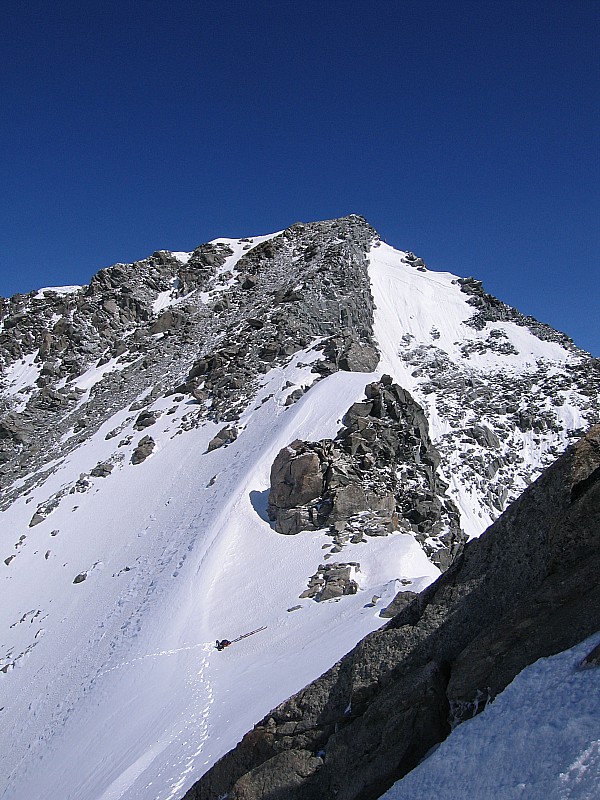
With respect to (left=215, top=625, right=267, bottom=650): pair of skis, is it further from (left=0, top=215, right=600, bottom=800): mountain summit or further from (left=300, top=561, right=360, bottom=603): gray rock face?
(left=300, top=561, right=360, bottom=603): gray rock face

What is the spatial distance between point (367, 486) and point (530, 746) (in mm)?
16970

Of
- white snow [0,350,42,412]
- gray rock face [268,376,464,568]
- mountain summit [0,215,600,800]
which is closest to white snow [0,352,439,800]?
mountain summit [0,215,600,800]

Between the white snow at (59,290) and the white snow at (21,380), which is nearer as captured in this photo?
the white snow at (21,380)

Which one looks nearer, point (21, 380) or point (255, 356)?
point (255, 356)

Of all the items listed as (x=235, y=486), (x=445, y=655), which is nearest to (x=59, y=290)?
(x=235, y=486)

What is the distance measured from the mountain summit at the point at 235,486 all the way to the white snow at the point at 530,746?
6.15 m

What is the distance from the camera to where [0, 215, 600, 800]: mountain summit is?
12.6 metres

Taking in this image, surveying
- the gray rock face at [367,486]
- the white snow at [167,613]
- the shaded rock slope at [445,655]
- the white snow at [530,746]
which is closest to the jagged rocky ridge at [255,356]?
the gray rock face at [367,486]

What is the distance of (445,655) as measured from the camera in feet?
17.9

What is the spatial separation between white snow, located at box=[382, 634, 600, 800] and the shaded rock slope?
0.79 feet

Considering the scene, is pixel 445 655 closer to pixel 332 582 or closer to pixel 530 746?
pixel 530 746

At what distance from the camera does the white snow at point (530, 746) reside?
3408 mm

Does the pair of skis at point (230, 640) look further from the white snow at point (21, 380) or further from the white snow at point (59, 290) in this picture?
the white snow at point (59, 290)

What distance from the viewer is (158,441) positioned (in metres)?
31.5
